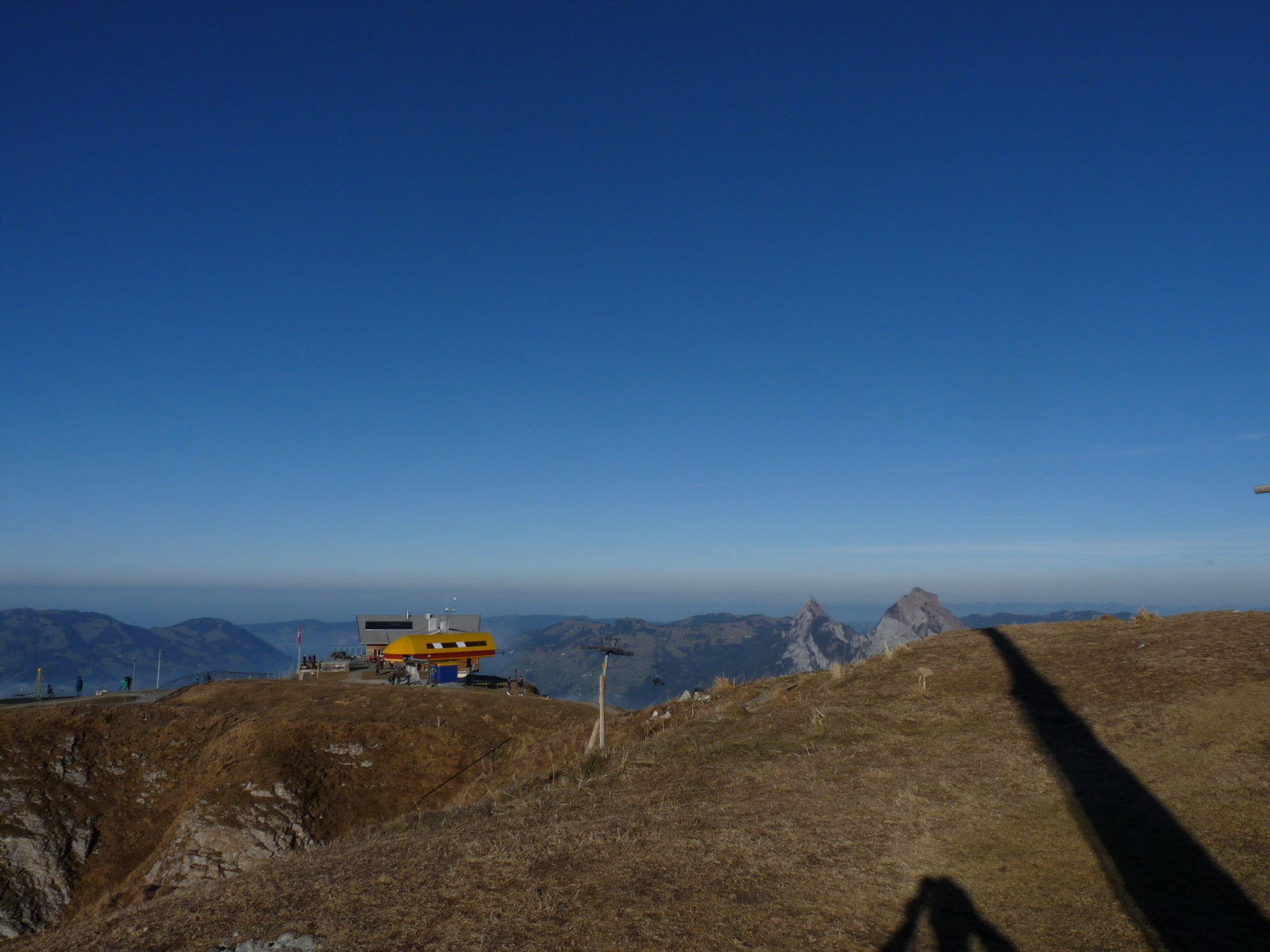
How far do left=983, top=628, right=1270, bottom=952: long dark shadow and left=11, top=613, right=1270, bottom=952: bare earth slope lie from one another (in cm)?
4

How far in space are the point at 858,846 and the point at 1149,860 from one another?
4.35m

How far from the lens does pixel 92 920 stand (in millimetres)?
11953

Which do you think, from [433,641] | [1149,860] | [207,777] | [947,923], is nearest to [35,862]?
[207,777]

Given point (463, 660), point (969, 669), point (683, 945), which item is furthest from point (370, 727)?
point (683, 945)

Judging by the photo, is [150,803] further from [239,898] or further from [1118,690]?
[1118,690]

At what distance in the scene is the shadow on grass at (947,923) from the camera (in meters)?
8.49

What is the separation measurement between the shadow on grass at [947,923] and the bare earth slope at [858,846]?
0.13ft

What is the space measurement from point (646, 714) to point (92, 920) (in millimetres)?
20269

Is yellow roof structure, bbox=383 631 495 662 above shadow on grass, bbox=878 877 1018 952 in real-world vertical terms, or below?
below

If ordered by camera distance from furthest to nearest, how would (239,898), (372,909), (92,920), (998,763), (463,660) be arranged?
(463,660)
(998,763)
(92,920)
(239,898)
(372,909)

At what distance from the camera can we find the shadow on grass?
8492mm

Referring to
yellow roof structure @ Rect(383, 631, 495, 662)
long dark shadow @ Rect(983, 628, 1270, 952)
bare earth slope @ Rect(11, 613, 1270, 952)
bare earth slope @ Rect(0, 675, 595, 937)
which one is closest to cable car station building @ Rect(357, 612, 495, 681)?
yellow roof structure @ Rect(383, 631, 495, 662)

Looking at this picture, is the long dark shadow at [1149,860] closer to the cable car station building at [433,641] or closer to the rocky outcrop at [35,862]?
the rocky outcrop at [35,862]

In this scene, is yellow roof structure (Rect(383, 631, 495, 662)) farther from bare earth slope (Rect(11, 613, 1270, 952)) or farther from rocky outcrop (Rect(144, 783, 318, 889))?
bare earth slope (Rect(11, 613, 1270, 952))
